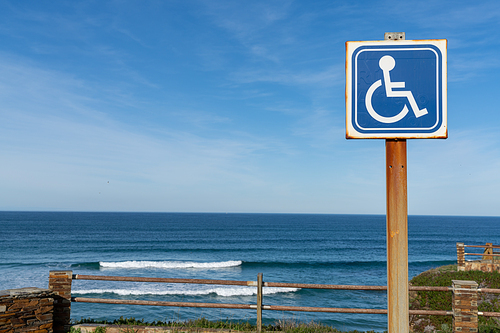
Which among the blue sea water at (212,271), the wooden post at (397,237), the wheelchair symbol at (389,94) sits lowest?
the blue sea water at (212,271)

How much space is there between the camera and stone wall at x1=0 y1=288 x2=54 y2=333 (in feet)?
18.5

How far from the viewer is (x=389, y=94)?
223cm

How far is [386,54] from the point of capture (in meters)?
2.28

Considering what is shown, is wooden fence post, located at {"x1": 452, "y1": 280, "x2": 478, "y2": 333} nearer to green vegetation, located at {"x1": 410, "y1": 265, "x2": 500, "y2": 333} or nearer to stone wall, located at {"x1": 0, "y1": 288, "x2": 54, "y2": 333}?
stone wall, located at {"x1": 0, "y1": 288, "x2": 54, "y2": 333}

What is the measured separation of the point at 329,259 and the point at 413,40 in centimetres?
4637

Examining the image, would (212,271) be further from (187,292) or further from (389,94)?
(389,94)

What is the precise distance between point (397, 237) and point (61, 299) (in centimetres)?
656

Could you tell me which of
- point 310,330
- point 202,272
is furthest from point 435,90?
point 202,272

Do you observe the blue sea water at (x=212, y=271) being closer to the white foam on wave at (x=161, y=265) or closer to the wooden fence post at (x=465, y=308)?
the white foam on wave at (x=161, y=265)

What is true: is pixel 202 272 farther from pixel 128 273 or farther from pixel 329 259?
pixel 329 259

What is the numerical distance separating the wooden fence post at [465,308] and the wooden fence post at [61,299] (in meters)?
7.13

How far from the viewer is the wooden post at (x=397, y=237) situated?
85.8 inches

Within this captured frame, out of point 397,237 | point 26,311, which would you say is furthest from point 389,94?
point 26,311

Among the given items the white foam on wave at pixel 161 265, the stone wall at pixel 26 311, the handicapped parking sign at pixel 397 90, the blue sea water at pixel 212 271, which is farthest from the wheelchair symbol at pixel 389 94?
the white foam on wave at pixel 161 265
